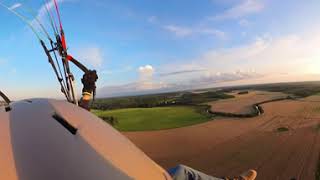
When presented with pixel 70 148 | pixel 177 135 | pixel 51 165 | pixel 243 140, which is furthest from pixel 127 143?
pixel 177 135

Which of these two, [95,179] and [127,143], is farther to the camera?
[127,143]

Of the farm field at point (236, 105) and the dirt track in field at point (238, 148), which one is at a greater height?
the dirt track in field at point (238, 148)

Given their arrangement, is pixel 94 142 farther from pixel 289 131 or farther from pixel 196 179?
pixel 289 131

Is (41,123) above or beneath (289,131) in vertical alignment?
above

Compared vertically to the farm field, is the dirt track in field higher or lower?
higher

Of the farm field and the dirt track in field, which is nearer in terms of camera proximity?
the dirt track in field

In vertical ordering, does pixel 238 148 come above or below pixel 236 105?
above

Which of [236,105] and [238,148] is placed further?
[236,105]

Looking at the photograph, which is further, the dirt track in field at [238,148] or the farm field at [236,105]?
the farm field at [236,105]
